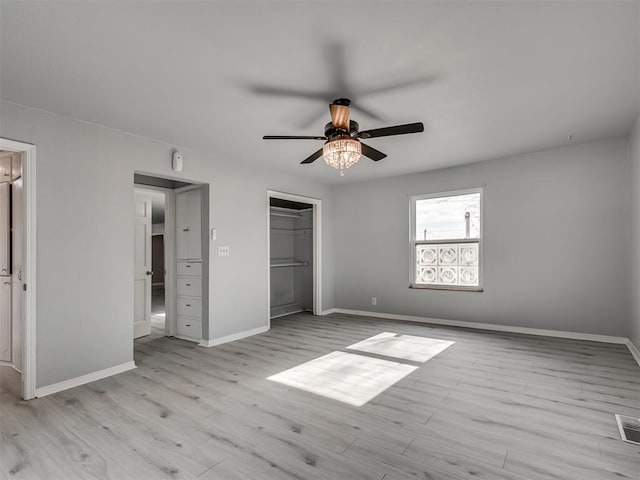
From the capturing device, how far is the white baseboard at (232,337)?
4.36m

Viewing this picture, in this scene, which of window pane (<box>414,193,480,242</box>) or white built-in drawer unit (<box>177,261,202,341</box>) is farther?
window pane (<box>414,193,480,242</box>)

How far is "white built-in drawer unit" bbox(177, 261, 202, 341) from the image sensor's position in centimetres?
460

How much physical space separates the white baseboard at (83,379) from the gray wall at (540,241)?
4.16 m

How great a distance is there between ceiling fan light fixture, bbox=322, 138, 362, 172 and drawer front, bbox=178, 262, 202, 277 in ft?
8.85

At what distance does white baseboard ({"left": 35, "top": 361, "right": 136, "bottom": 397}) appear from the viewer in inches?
114

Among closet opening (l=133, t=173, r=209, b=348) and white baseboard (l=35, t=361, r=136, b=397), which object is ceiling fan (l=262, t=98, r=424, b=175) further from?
white baseboard (l=35, t=361, r=136, b=397)

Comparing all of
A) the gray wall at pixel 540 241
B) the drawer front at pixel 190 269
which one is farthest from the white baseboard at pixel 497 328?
the drawer front at pixel 190 269

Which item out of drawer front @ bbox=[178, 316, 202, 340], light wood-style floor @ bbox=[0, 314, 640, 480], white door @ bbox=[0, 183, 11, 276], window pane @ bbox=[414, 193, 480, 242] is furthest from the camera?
window pane @ bbox=[414, 193, 480, 242]

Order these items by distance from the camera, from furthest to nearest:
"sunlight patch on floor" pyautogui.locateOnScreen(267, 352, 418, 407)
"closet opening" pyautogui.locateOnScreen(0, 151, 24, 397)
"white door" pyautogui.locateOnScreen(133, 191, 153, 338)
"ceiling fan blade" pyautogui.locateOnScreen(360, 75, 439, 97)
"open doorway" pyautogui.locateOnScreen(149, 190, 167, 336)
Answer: "open doorway" pyautogui.locateOnScreen(149, 190, 167, 336), "white door" pyautogui.locateOnScreen(133, 191, 153, 338), "closet opening" pyautogui.locateOnScreen(0, 151, 24, 397), "sunlight patch on floor" pyautogui.locateOnScreen(267, 352, 418, 407), "ceiling fan blade" pyautogui.locateOnScreen(360, 75, 439, 97)

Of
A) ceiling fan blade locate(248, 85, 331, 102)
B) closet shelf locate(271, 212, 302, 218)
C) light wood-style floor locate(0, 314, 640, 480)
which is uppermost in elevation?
ceiling fan blade locate(248, 85, 331, 102)

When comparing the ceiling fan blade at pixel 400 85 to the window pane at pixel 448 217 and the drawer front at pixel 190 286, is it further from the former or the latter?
the drawer front at pixel 190 286

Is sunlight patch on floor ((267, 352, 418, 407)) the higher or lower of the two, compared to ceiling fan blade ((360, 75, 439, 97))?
lower

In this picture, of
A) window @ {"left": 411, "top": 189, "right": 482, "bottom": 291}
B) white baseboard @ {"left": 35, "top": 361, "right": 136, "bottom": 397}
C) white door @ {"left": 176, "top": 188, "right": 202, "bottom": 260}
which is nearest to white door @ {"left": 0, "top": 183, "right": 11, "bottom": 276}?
white baseboard @ {"left": 35, "top": 361, "right": 136, "bottom": 397}

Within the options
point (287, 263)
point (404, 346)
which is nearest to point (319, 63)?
point (404, 346)
